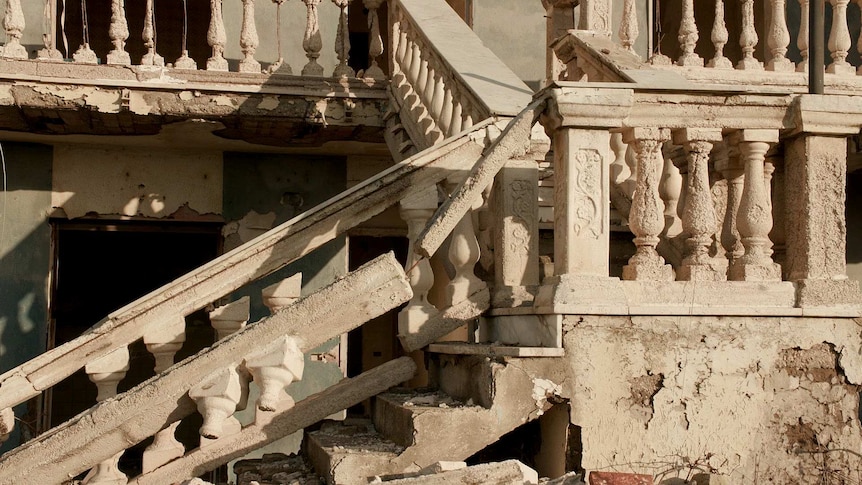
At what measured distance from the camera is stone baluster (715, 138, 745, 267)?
4262 millimetres

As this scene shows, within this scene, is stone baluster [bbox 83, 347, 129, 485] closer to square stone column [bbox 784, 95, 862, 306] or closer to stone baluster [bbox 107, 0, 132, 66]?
square stone column [bbox 784, 95, 862, 306]

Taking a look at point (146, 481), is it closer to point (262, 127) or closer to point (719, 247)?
point (719, 247)

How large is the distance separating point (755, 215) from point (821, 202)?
288mm

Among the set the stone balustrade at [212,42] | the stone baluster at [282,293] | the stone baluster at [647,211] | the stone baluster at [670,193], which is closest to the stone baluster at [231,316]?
the stone baluster at [282,293]

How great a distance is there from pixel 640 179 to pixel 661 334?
0.68m

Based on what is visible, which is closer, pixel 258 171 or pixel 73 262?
pixel 258 171

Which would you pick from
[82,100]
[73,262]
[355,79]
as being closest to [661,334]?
[355,79]

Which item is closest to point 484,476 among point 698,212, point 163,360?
point 698,212

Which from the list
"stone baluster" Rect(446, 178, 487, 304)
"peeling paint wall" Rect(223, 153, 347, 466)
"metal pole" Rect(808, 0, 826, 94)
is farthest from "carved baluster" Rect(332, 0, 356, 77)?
"metal pole" Rect(808, 0, 826, 94)

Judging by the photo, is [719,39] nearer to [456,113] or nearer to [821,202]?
[456,113]

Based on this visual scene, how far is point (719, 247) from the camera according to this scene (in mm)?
4504

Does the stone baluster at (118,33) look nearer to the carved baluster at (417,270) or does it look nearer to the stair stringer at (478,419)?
the carved baluster at (417,270)

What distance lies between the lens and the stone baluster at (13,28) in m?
6.79

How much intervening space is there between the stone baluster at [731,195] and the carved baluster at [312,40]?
3.82 metres
